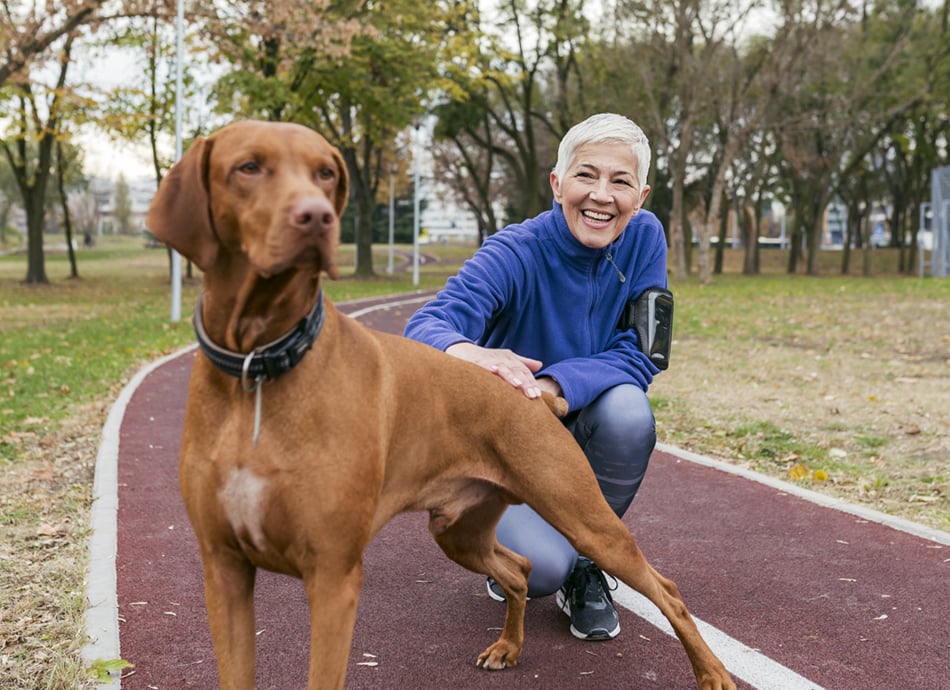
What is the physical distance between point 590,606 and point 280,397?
80.2 inches

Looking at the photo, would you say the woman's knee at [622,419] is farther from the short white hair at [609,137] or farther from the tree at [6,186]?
the tree at [6,186]

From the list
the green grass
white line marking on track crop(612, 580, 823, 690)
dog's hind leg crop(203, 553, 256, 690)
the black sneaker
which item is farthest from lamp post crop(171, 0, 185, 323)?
dog's hind leg crop(203, 553, 256, 690)

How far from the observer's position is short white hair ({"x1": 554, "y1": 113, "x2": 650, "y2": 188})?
404 centimetres

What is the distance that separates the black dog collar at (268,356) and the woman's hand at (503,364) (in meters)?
0.84

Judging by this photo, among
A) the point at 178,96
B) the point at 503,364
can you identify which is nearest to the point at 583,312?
the point at 503,364

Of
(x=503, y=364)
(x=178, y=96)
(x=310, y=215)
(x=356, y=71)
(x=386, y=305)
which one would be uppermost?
(x=356, y=71)

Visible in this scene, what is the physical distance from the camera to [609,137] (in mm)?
4031

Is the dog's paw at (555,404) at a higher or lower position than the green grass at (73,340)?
higher

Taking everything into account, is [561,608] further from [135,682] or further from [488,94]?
[488,94]

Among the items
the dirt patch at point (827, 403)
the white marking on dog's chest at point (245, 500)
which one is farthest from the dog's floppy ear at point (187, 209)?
the dirt patch at point (827, 403)

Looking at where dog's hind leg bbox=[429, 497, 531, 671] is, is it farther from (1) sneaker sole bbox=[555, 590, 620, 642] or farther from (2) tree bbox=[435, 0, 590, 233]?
(2) tree bbox=[435, 0, 590, 233]

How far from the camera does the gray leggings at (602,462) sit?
4.00 meters

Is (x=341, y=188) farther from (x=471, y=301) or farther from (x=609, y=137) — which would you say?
(x=609, y=137)

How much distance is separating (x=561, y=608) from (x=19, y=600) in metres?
2.31
